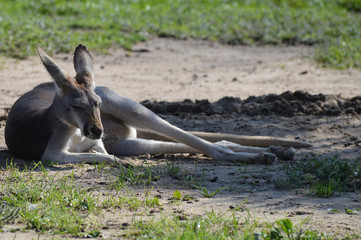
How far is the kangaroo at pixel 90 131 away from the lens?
214 inches

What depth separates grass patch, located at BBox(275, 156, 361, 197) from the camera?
470 cm

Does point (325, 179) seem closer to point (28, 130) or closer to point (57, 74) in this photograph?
point (57, 74)

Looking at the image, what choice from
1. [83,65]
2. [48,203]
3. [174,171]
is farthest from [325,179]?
[83,65]

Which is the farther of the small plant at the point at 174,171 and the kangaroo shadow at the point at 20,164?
the kangaroo shadow at the point at 20,164

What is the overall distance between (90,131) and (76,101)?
32cm

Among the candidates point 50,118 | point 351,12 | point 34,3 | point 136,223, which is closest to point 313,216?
point 136,223

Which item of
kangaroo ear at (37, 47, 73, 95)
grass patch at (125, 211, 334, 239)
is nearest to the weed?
grass patch at (125, 211, 334, 239)

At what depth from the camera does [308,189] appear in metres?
4.78

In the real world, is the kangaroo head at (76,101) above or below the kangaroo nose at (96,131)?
above

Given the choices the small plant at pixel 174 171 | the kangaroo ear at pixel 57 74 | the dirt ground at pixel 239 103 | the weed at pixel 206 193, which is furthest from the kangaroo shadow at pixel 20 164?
the weed at pixel 206 193

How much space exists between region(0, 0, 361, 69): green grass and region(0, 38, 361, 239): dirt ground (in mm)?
394

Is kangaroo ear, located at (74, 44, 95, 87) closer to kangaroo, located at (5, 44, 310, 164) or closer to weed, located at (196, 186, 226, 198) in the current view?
kangaroo, located at (5, 44, 310, 164)

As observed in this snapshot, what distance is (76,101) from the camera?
538 centimetres

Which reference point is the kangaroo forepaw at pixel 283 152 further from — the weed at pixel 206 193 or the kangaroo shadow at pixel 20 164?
the kangaroo shadow at pixel 20 164
